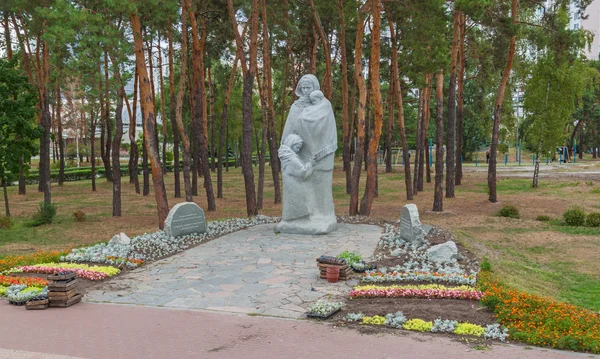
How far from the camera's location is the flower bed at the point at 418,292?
7820 millimetres

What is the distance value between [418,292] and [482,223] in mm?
10744

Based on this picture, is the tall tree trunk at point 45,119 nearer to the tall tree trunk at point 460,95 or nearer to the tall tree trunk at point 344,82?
the tall tree trunk at point 344,82

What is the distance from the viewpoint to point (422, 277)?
885 cm

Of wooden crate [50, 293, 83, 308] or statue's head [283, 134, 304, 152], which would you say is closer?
wooden crate [50, 293, 83, 308]

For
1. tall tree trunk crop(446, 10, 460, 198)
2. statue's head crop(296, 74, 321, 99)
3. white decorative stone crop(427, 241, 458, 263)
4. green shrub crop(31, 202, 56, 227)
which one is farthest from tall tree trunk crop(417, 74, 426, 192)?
green shrub crop(31, 202, 56, 227)

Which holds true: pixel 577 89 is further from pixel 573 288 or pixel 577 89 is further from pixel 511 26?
pixel 573 288

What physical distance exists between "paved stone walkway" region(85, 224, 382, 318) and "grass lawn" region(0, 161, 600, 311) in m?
3.60

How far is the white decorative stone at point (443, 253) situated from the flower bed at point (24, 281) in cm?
719

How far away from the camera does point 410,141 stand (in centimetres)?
5600

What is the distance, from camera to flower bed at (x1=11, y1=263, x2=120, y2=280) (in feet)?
31.5

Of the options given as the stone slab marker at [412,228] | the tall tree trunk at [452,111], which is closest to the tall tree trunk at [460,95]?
the tall tree trunk at [452,111]

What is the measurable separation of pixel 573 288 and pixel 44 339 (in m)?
9.42

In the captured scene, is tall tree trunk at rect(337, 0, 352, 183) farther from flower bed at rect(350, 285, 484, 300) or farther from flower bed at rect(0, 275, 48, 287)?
flower bed at rect(0, 275, 48, 287)

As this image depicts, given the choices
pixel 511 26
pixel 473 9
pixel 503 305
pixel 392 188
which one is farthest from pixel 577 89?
pixel 503 305
